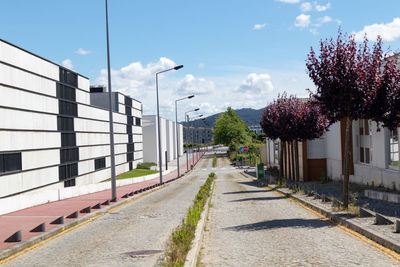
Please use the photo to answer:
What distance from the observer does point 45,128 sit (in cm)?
3366

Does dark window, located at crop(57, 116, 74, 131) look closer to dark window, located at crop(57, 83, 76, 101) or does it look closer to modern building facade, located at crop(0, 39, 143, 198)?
modern building facade, located at crop(0, 39, 143, 198)

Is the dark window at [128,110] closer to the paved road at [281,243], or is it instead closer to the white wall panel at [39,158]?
the white wall panel at [39,158]

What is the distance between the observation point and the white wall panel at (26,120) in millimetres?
26078

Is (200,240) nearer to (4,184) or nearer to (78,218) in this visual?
(78,218)

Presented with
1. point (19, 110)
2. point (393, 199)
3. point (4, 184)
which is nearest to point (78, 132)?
point (19, 110)

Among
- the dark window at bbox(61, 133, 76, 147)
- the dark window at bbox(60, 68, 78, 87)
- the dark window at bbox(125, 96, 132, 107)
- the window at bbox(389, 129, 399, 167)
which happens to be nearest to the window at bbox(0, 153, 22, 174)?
the dark window at bbox(61, 133, 76, 147)

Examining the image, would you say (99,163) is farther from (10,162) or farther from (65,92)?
(10,162)

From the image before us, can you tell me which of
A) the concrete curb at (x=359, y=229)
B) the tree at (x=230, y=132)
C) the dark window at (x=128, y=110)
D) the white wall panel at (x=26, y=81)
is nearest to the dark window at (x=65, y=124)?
the white wall panel at (x=26, y=81)

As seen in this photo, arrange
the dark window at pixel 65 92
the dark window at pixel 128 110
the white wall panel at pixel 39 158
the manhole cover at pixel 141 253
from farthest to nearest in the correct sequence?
the dark window at pixel 128 110
the dark window at pixel 65 92
the white wall panel at pixel 39 158
the manhole cover at pixel 141 253

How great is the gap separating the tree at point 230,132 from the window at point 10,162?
95.2 metres

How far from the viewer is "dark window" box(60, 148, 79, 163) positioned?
1501 inches

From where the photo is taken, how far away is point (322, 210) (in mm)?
14695

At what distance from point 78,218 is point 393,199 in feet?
39.0

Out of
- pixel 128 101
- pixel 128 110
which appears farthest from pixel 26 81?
pixel 128 101
